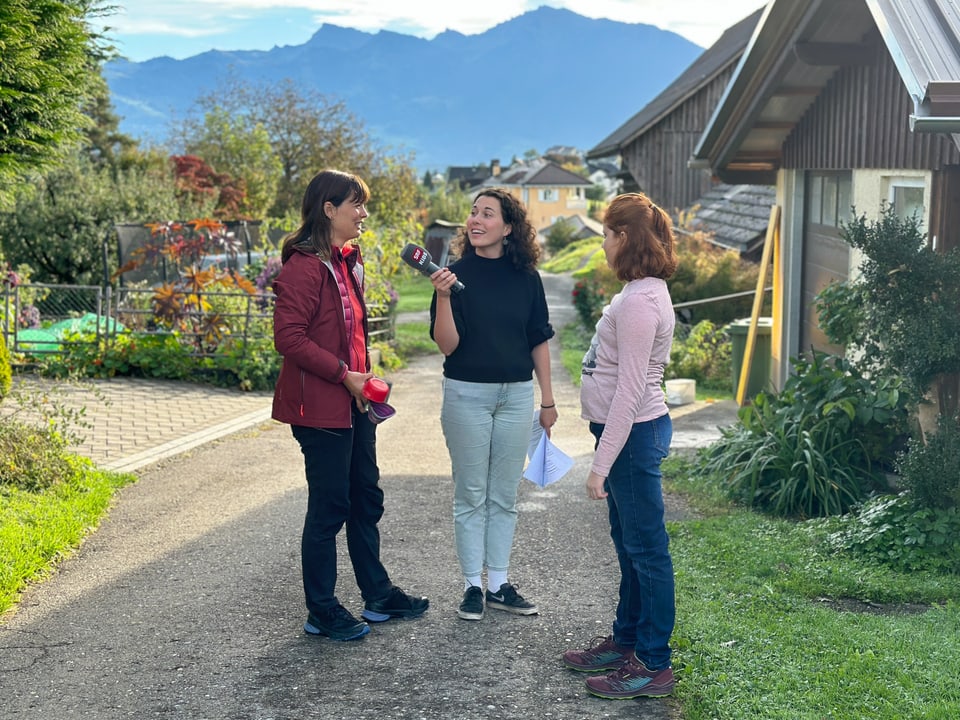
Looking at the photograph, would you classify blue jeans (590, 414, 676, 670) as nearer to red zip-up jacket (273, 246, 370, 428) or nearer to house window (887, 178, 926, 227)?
red zip-up jacket (273, 246, 370, 428)

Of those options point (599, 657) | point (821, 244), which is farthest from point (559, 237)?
point (599, 657)

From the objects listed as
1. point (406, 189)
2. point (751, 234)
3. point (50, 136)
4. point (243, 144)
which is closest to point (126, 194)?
point (751, 234)

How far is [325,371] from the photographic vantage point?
185 inches

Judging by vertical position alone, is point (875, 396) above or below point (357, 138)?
below

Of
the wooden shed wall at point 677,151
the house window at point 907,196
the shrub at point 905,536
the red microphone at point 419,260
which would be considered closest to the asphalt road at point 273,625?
the shrub at point 905,536

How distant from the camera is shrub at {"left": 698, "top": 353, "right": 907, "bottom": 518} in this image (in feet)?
23.0

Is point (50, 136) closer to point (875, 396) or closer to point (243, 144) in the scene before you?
point (875, 396)

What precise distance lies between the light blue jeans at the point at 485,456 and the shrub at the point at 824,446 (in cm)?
266

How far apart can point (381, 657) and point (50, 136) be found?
5372 millimetres

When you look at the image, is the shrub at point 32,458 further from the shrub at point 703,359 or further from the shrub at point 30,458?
the shrub at point 703,359

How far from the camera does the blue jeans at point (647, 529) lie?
4301mm

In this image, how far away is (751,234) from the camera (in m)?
16.9

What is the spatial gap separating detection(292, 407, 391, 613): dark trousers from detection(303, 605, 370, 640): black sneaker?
0.11ft

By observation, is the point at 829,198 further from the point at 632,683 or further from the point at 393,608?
the point at 632,683
